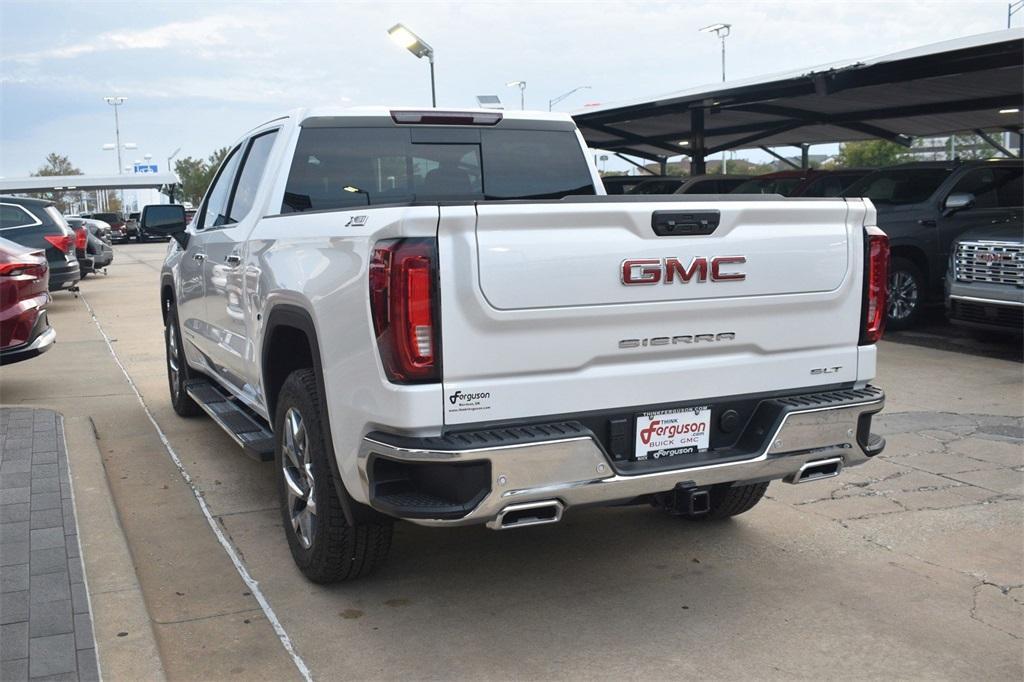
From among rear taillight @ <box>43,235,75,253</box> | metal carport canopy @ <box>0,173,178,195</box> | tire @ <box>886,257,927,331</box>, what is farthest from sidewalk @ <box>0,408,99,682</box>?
metal carport canopy @ <box>0,173,178,195</box>

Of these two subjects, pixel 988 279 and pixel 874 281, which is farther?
pixel 988 279

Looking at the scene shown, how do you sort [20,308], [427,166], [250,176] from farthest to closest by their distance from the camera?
[20,308], [250,176], [427,166]

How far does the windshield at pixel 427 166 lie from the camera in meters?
5.12

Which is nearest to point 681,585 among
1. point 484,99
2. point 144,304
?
point 484,99

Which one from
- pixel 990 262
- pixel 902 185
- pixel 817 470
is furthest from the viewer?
pixel 902 185

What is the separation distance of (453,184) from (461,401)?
7.24 ft

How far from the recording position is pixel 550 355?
3521mm

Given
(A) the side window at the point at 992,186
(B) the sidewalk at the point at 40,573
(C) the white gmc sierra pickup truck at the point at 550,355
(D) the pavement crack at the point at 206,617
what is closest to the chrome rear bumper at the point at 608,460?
(C) the white gmc sierra pickup truck at the point at 550,355

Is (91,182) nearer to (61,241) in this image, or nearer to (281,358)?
(61,241)

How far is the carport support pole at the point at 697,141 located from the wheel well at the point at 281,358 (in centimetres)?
1444

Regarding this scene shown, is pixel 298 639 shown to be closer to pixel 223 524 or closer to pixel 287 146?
pixel 223 524

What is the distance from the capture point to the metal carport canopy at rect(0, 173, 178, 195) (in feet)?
142

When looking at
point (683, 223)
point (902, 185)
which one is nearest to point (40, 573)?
point (683, 223)

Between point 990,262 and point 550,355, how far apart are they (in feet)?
25.7
